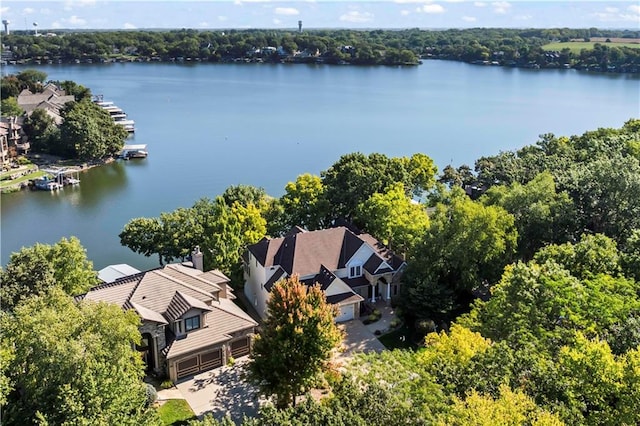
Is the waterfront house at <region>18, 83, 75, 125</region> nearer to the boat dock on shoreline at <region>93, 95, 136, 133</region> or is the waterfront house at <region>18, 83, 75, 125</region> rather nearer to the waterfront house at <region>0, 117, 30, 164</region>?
the waterfront house at <region>0, 117, 30, 164</region>

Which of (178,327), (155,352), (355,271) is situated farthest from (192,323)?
(355,271)

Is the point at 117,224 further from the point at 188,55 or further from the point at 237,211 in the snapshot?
the point at 188,55

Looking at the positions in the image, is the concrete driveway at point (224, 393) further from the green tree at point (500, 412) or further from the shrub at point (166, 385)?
the green tree at point (500, 412)

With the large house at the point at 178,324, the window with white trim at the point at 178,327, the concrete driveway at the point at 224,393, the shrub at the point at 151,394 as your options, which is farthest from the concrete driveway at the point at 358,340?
the shrub at the point at 151,394

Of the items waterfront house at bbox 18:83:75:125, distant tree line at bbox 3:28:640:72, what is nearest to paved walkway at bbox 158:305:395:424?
waterfront house at bbox 18:83:75:125

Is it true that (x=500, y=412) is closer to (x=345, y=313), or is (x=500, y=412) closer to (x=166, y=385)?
(x=166, y=385)

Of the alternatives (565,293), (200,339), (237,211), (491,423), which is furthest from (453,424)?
(237,211)
